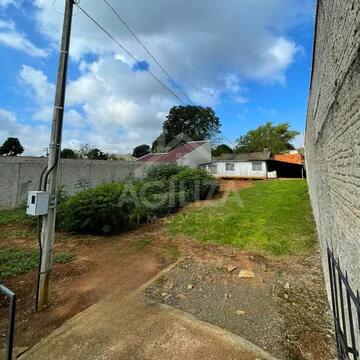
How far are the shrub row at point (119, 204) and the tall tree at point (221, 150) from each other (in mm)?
27798

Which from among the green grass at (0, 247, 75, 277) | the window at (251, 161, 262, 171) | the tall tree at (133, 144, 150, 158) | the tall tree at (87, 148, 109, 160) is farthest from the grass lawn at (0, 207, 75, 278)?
the tall tree at (133, 144, 150, 158)

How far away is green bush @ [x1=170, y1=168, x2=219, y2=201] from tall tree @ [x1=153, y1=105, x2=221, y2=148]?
1224 inches

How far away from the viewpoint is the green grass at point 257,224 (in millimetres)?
6684

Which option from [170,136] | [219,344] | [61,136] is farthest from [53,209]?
[170,136]

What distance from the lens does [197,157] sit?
26.4 meters

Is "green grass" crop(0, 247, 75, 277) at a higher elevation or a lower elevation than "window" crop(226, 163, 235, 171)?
lower

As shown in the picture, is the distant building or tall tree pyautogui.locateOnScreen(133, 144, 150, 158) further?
tall tree pyautogui.locateOnScreen(133, 144, 150, 158)

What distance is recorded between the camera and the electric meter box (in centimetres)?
346

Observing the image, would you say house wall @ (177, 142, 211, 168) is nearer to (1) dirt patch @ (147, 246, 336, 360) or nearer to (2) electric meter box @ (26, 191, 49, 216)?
(1) dirt patch @ (147, 246, 336, 360)

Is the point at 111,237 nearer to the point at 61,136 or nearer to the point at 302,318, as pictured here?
the point at 61,136

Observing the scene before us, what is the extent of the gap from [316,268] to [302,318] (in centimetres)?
191

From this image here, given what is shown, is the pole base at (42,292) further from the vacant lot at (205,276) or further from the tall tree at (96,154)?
the tall tree at (96,154)

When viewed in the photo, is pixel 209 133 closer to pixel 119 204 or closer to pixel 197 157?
pixel 197 157

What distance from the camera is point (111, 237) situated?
7.58 m
